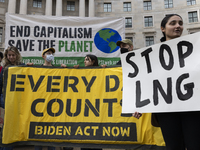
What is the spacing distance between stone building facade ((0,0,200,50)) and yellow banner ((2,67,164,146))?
26.7m

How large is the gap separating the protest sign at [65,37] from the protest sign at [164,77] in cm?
347

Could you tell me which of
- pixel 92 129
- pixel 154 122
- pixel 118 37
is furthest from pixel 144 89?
pixel 118 37

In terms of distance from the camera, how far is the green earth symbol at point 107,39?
18.6 ft

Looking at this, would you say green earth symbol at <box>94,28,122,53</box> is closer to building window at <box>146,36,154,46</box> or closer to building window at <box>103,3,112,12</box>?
building window at <box>146,36,154,46</box>

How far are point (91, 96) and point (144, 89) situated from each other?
126 cm

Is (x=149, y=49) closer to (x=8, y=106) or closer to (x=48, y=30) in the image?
(x=8, y=106)

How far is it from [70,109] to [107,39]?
3400 mm

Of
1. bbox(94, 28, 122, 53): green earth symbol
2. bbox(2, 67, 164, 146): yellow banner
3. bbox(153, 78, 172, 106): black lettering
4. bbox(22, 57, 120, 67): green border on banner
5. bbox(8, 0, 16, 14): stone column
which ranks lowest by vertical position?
bbox(2, 67, 164, 146): yellow banner

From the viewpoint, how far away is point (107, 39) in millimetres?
5742

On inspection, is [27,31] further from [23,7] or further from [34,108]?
[23,7]

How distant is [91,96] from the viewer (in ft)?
9.98

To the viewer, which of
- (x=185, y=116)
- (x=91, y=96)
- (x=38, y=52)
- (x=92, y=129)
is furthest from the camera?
(x=38, y=52)

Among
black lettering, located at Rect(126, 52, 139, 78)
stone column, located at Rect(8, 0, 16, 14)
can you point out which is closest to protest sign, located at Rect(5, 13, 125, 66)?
black lettering, located at Rect(126, 52, 139, 78)

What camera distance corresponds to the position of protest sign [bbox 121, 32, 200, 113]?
1.68m
